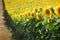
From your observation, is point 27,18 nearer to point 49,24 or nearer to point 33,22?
point 33,22

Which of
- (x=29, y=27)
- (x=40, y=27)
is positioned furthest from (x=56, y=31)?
(x=29, y=27)

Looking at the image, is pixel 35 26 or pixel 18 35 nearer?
pixel 35 26

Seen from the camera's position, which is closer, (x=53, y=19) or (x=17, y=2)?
(x=53, y=19)

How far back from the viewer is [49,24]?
3.66m

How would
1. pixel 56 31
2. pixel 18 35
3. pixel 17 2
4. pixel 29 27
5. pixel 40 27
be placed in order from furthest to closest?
pixel 17 2 → pixel 18 35 → pixel 29 27 → pixel 40 27 → pixel 56 31

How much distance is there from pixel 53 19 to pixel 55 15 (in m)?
0.06

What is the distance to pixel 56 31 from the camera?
11.7ft

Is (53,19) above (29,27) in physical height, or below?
above

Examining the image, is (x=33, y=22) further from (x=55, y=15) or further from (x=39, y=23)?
(x=55, y=15)

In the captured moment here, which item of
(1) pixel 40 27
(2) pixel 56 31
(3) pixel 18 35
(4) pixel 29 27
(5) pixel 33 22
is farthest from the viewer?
(3) pixel 18 35

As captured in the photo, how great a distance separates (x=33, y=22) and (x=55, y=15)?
86 centimetres

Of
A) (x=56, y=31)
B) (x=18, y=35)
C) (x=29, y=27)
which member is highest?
(x=56, y=31)

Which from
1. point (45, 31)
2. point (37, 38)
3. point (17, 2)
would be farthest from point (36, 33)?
point (17, 2)

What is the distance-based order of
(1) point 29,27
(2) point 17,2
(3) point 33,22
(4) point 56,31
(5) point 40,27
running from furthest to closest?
(2) point 17,2, (1) point 29,27, (3) point 33,22, (5) point 40,27, (4) point 56,31
